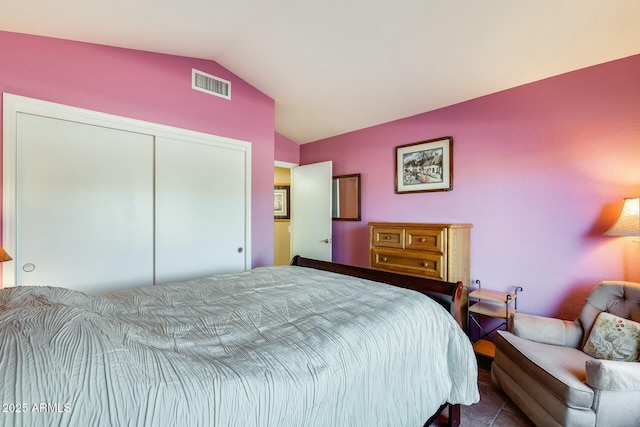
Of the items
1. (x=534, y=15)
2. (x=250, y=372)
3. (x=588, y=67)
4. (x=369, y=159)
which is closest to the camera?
(x=250, y=372)

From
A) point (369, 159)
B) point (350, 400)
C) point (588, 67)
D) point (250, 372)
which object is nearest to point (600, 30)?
point (588, 67)

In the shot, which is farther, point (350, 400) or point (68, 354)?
point (350, 400)

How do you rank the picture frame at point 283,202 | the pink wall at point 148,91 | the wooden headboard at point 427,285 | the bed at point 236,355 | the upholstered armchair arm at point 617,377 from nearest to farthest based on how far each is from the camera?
the bed at point 236,355 → the upholstered armchair arm at point 617,377 → the wooden headboard at point 427,285 → the pink wall at point 148,91 → the picture frame at point 283,202

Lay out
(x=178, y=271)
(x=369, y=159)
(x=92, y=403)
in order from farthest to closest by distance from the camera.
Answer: (x=369, y=159) → (x=178, y=271) → (x=92, y=403)

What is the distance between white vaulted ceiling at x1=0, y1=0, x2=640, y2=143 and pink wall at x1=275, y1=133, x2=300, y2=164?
1.40m

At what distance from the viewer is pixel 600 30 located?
1810mm

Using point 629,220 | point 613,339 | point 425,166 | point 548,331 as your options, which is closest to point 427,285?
point 548,331

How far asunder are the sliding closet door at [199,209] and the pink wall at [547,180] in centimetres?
202

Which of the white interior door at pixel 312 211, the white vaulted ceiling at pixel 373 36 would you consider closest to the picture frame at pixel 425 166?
the white vaulted ceiling at pixel 373 36

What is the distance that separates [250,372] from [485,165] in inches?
108

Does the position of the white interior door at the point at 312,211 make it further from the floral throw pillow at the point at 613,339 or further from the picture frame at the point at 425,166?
the floral throw pillow at the point at 613,339

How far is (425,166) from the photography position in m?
3.08

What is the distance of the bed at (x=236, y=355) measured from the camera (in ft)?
2.18

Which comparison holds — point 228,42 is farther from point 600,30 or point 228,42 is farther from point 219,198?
point 600,30
